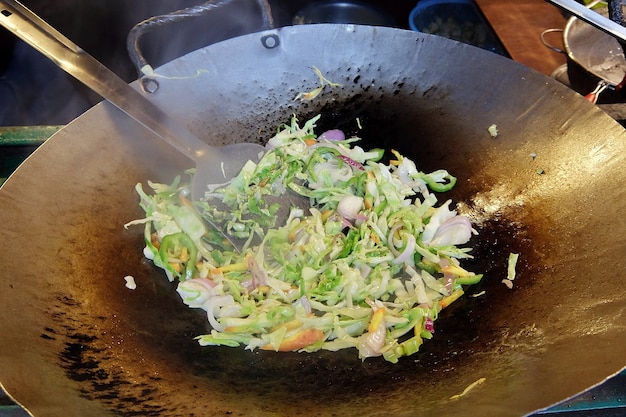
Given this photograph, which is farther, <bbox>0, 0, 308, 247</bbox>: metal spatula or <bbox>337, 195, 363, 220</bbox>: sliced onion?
<bbox>337, 195, 363, 220</bbox>: sliced onion

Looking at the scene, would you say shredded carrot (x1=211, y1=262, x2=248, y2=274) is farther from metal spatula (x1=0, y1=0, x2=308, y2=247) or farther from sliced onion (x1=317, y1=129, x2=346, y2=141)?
sliced onion (x1=317, y1=129, x2=346, y2=141)

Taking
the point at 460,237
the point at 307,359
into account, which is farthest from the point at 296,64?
the point at 307,359

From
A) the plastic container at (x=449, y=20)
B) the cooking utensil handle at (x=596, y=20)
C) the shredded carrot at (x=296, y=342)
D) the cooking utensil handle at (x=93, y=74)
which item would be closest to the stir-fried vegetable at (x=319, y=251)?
the shredded carrot at (x=296, y=342)

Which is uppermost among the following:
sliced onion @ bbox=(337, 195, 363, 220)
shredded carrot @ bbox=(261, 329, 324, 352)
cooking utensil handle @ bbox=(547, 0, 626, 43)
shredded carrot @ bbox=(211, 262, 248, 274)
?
cooking utensil handle @ bbox=(547, 0, 626, 43)

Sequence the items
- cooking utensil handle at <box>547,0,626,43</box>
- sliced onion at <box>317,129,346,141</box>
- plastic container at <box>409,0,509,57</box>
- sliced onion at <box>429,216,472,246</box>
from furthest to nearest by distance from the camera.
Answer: plastic container at <box>409,0,509,57</box>
sliced onion at <box>317,129,346,141</box>
sliced onion at <box>429,216,472,246</box>
cooking utensil handle at <box>547,0,626,43</box>

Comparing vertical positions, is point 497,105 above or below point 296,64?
below

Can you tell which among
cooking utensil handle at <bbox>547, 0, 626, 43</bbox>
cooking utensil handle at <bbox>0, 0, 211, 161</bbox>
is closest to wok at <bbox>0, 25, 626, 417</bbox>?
cooking utensil handle at <bbox>0, 0, 211, 161</bbox>

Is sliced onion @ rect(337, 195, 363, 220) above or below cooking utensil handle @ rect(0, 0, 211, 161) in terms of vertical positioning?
below

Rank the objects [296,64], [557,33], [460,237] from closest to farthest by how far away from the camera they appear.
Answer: [460,237]
[296,64]
[557,33]

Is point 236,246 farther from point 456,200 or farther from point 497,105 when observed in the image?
point 497,105
